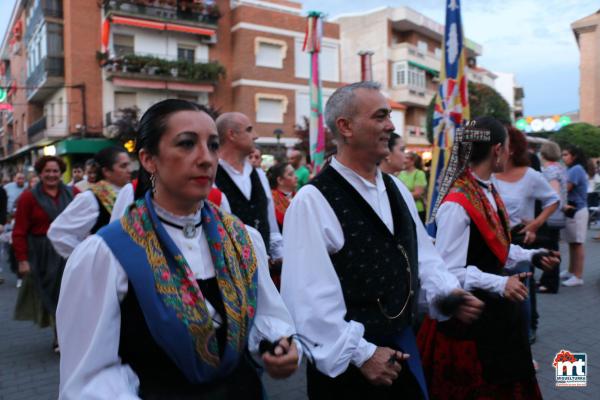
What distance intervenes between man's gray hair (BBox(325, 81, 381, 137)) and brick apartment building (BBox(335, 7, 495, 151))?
32563mm

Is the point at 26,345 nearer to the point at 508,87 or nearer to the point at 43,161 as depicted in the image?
the point at 43,161

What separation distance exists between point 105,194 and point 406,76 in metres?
33.3

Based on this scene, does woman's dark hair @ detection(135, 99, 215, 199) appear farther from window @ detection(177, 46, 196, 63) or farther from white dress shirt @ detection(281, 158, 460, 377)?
window @ detection(177, 46, 196, 63)

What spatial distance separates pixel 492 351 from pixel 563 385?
176 cm

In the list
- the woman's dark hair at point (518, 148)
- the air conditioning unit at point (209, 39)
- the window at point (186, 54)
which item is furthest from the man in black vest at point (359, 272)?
the air conditioning unit at point (209, 39)

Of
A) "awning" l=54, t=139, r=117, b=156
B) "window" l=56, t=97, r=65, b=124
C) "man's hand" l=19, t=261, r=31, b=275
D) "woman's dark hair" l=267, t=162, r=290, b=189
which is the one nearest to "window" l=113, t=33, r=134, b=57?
"window" l=56, t=97, r=65, b=124

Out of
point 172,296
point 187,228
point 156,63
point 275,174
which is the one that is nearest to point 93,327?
point 172,296

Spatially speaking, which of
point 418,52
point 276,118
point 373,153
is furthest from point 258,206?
point 418,52

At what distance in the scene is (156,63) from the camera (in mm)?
24797

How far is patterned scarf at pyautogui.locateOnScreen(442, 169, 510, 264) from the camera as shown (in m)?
2.84

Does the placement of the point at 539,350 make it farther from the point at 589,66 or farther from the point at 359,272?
the point at 589,66

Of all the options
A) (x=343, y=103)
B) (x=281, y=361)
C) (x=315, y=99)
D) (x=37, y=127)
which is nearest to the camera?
(x=281, y=361)

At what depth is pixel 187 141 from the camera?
1731 mm

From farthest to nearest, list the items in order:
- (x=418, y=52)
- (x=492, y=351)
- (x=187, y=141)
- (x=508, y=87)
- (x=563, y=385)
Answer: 1. (x=508, y=87)
2. (x=418, y=52)
3. (x=563, y=385)
4. (x=492, y=351)
5. (x=187, y=141)
